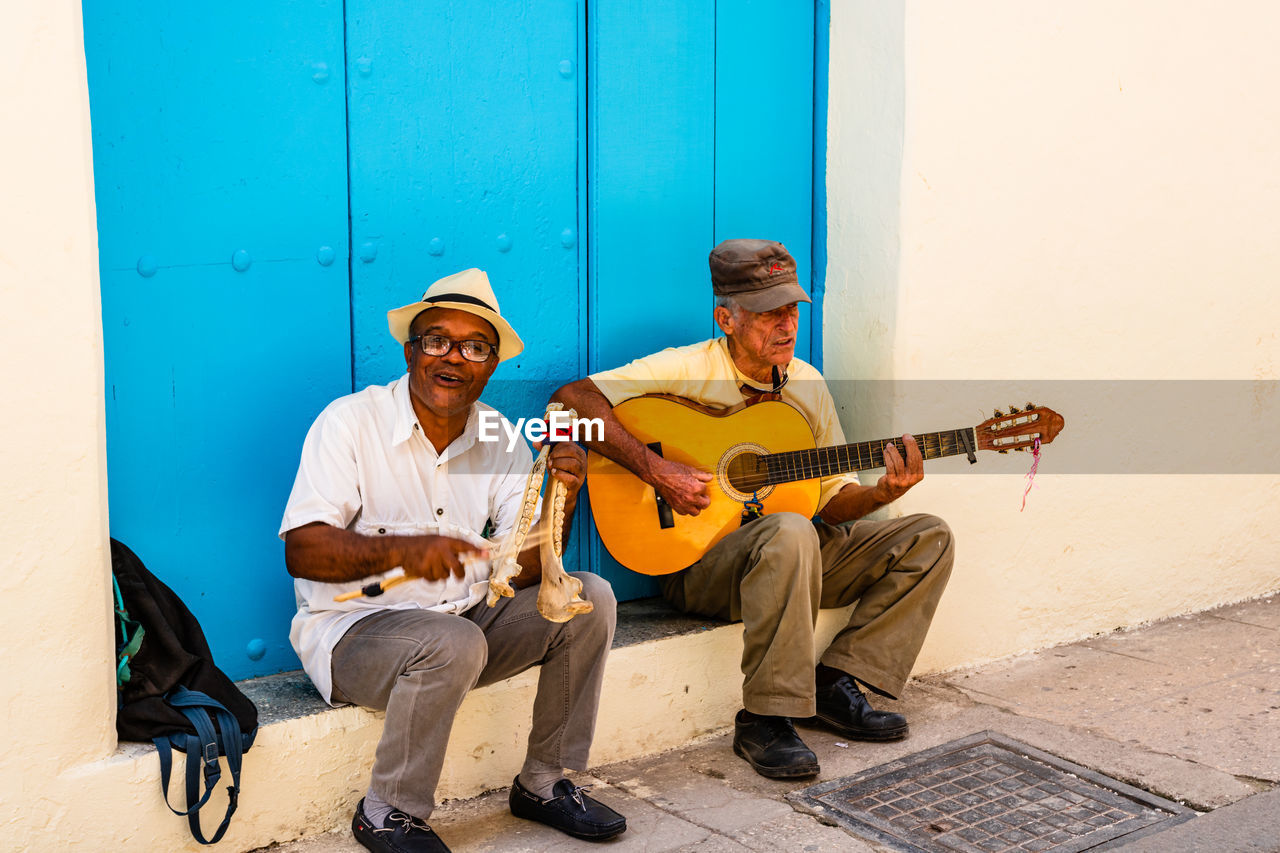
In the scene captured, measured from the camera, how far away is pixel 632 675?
3.50 metres

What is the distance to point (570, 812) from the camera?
299 cm

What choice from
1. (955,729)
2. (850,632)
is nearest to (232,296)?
(850,632)

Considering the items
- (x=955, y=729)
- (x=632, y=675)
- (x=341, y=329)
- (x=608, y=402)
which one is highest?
(x=341, y=329)

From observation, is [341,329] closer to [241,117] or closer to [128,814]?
[241,117]

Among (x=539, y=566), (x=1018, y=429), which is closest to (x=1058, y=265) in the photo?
(x=1018, y=429)

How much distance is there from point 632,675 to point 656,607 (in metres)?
0.46

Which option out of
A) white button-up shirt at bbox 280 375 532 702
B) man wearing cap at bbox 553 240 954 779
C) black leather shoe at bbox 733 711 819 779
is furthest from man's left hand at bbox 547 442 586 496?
black leather shoe at bbox 733 711 819 779

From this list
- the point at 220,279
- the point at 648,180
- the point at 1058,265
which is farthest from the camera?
the point at 1058,265

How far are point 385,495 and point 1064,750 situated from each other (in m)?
2.03

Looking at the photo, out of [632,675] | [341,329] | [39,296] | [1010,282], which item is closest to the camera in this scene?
[39,296]

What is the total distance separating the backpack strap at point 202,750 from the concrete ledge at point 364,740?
0.04m

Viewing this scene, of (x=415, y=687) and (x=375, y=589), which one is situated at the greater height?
(x=375, y=589)

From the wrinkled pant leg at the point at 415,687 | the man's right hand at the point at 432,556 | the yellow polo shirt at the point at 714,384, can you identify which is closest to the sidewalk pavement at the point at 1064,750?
the wrinkled pant leg at the point at 415,687

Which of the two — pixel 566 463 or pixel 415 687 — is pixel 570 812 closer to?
pixel 415 687
